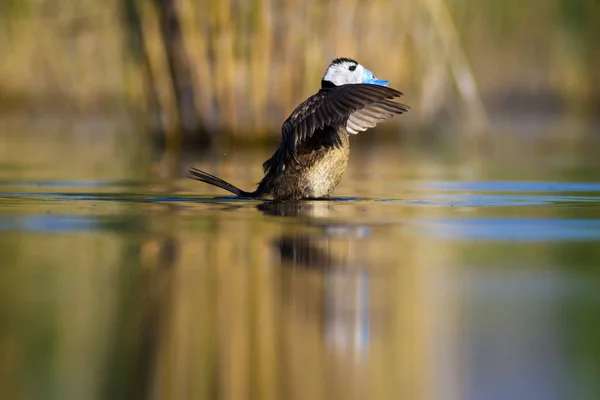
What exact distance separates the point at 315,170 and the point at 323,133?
0.18 meters

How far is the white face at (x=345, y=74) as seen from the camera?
654 cm

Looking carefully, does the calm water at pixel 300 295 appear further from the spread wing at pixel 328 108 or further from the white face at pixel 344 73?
the white face at pixel 344 73

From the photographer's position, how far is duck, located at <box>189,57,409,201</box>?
5855 millimetres

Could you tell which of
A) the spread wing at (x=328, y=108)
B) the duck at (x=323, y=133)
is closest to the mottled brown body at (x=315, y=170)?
the duck at (x=323, y=133)

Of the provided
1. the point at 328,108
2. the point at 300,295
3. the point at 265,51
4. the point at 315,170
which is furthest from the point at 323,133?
the point at 265,51

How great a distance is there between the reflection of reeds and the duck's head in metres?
4.12

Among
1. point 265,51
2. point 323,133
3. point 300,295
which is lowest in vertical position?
point 300,295

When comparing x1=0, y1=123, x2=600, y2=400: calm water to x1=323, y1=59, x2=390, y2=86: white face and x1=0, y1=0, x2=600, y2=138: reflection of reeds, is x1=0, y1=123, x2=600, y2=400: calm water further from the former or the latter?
x1=0, y1=0, x2=600, y2=138: reflection of reeds

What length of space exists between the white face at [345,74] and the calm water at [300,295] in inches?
22.7

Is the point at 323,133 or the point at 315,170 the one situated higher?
the point at 323,133

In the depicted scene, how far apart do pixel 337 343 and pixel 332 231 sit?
2072 millimetres

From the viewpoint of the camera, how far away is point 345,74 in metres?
6.55

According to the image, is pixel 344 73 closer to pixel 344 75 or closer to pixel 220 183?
pixel 344 75

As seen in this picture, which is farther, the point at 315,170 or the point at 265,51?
the point at 265,51
